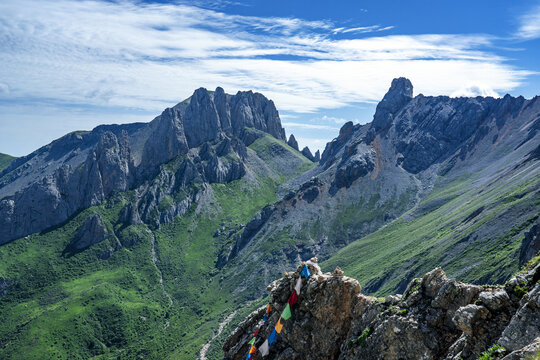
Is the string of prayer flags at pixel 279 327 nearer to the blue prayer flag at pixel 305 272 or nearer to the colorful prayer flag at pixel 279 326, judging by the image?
the colorful prayer flag at pixel 279 326

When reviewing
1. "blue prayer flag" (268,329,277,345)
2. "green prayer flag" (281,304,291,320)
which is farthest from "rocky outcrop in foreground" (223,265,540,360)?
"green prayer flag" (281,304,291,320)

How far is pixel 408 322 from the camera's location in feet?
Result: 122

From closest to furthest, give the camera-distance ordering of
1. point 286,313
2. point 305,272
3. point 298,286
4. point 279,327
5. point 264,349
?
1. point 279,327
2. point 264,349
3. point 286,313
4. point 298,286
5. point 305,272

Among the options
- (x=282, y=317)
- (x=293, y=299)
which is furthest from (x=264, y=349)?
(x=293, y=299)

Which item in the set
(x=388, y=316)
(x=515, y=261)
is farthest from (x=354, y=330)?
(x=515, y=261)

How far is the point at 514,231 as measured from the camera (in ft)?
603

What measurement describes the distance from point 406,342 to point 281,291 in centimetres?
Answer: 2005

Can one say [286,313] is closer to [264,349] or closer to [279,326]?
[279,326]

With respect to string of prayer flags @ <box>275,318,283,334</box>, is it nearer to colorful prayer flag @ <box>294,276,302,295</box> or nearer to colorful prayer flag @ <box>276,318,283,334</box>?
colorful prayer flag @ <box>276,318,283,334</box>

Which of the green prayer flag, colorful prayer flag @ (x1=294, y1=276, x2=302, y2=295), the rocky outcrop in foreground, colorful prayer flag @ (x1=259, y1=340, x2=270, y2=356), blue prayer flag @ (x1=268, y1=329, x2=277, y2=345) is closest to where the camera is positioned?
the rocky outcrop in foreground

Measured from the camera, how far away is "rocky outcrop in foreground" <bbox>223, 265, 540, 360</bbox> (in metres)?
26.9

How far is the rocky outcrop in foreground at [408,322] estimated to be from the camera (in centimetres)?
2690

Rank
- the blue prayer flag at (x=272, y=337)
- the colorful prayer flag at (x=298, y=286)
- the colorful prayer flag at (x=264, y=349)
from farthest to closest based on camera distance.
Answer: the colorful prayer flag at (x=298, y=286) < the blue prayer flag at (x=272, y=337) < the colorful prayer flag at (x=264, y=349)

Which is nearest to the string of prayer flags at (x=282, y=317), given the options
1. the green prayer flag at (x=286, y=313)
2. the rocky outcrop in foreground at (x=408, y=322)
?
the green prayer flag at (x=286, y=313)
